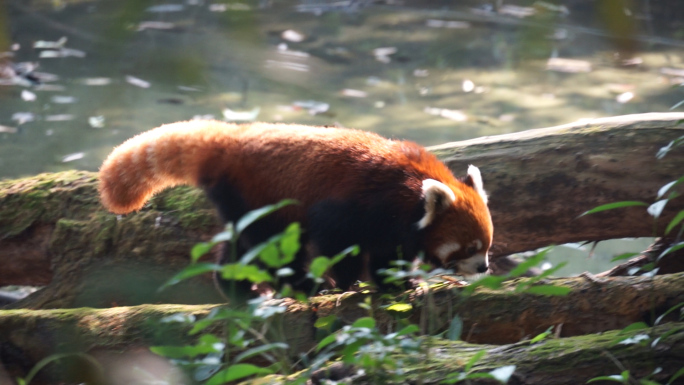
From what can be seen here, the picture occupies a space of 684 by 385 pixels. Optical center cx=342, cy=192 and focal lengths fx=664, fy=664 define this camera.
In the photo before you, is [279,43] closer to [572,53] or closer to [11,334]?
[572,53]

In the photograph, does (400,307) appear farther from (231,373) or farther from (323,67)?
(323,67)

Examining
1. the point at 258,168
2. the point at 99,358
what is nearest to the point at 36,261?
the point at 99,358

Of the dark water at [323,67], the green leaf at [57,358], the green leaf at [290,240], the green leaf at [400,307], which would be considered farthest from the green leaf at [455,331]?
the dark water at [323,67]

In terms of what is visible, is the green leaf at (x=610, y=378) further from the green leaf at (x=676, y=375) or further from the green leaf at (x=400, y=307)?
the green leaf at (x=400, y=307)

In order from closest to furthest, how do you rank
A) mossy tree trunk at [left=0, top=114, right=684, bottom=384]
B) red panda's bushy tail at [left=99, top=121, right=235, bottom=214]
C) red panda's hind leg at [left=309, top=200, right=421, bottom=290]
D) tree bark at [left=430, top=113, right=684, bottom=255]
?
1. mossy tree trunk at [left=0, top=114, right=684, bottom=384]
2. red panda's hind leg at [left=309, top=200, right=421, bottom=290]
3. red panda's bushy tail at [left=99, top=121, right=235, bottom=214]
4. tree bark at [left=430, top=113, right=684, bottom=255]

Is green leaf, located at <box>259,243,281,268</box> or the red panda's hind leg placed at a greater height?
green leaf, located at <box>259,243,281,268</box>

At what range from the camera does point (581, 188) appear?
2543mm

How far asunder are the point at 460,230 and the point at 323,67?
4.00 metres

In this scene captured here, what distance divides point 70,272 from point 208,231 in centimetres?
59

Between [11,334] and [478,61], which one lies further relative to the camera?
[478,61]

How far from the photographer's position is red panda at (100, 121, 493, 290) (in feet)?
7.23

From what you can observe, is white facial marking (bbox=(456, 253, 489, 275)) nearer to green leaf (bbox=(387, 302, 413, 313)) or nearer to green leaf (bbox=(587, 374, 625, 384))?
green leaf (bbox=(387, 302, 413, 313))

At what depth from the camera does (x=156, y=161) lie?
7.62ft

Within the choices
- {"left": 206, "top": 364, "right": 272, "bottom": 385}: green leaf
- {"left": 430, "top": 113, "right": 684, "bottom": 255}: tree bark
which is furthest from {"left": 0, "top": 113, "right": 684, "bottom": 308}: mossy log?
{"left": 206, "top": 364, "right": 272, "bottom": 385}: green leaf
